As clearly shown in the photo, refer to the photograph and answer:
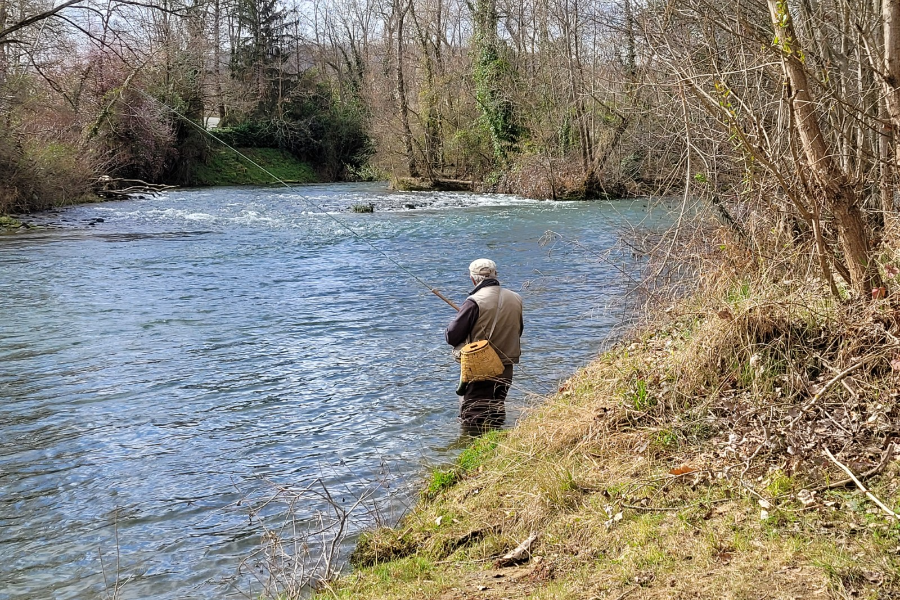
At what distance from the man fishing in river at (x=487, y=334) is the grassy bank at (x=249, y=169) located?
128 feet

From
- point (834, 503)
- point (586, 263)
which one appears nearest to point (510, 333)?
point (834, 503)

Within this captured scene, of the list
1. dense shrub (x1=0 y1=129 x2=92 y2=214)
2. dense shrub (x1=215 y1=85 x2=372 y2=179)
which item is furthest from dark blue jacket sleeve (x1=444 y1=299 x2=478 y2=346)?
dense shrub (x1=215 y1=85 x2=372 y2=179)

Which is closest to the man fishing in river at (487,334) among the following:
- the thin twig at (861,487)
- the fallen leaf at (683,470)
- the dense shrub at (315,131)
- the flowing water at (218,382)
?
the flowing water at (218,382)

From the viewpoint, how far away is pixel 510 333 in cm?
718

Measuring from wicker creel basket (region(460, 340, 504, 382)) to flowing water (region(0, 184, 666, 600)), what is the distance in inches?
17.1

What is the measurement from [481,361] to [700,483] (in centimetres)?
269

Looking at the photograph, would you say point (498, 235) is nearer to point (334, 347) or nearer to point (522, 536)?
point (334, 347)

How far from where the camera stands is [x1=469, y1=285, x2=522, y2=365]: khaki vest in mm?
7055

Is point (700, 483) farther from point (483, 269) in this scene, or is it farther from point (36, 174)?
point (36, 174)

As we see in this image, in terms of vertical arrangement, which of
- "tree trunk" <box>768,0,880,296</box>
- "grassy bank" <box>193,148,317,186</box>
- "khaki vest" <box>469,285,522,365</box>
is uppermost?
"grassy bank" <box>193,148,317,186</box>

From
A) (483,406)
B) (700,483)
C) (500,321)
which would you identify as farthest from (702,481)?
(500,321)

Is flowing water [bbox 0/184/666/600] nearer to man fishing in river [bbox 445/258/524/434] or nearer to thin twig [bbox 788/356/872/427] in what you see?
man fishing in river [bbox 445/258/524/434]

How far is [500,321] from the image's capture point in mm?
7109

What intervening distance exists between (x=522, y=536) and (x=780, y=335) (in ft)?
6.94
